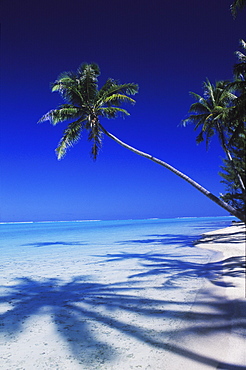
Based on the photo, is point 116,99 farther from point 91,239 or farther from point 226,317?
point 91,239

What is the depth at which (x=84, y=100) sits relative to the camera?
1073 cm

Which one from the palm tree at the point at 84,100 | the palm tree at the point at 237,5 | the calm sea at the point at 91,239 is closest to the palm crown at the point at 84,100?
the palm tree at the point at 84,100

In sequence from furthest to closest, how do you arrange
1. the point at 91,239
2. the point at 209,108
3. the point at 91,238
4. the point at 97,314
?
the point at 91,238, the point at 91,239, the point at 209,108, the point at 97,314

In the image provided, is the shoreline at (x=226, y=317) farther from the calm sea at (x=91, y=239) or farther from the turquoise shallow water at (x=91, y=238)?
the turquoise shallow water at (x=91, y=238)

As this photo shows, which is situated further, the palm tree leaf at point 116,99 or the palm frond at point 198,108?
the palm frond at point 198,108

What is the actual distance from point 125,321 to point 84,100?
8.80m

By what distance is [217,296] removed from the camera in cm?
643

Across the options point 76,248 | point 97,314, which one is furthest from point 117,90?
point 76,248

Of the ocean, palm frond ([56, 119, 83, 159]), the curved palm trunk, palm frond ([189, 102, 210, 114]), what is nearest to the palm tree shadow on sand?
the curved palm trunk

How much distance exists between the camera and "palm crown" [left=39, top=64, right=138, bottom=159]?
1062 cm

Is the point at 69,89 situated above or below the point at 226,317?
above

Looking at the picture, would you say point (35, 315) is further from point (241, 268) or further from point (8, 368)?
point (241, 268)

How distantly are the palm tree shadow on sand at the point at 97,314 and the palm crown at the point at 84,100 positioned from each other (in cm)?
606

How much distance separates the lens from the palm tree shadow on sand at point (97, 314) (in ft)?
13.6
